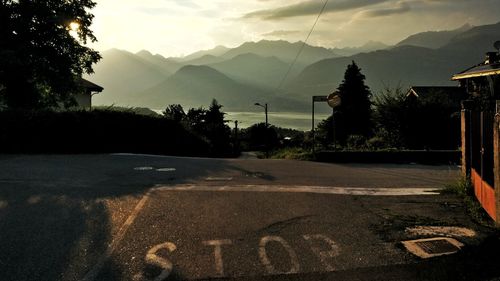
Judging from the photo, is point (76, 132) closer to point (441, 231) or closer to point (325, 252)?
point (325, 252)

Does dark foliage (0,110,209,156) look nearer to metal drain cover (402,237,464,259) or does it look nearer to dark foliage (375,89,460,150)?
dark foliage (375,89,460,150)

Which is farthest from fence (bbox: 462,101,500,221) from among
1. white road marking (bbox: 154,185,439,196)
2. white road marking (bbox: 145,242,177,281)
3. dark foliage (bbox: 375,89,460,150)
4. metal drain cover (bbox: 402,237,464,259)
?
dark foliage (bbox: 375,89,460,150)

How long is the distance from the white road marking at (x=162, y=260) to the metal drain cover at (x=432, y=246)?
284 cm

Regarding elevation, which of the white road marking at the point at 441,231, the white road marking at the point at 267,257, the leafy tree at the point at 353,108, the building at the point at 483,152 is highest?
the leafy tree at the point at 353,108

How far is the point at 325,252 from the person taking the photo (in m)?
5.60

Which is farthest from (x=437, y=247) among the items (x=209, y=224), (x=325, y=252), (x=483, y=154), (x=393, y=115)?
(x=393, y=115)

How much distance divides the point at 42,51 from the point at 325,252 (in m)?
25.4

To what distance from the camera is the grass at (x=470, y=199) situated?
22.1 feet

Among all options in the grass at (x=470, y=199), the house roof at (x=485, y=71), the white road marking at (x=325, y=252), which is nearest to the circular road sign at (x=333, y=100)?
the house roof at (x=485, y=71)

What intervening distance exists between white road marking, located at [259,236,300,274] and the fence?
289cm

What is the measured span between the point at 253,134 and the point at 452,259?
81715 mm

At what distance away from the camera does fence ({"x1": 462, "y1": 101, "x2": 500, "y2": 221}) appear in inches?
245

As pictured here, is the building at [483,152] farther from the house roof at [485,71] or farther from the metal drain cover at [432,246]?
the house roof at [485,71]

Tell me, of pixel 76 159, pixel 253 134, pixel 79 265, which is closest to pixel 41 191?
pixel 79 265
